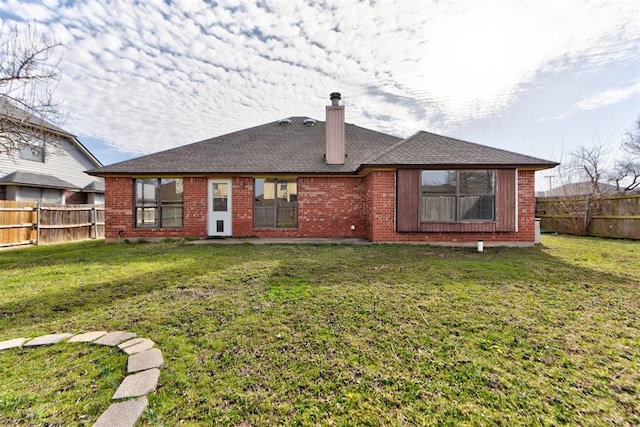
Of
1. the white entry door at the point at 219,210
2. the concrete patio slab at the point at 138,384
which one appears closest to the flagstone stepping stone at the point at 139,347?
the concrete patio slab at the point at 138,384

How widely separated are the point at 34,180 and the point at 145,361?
17.2 m

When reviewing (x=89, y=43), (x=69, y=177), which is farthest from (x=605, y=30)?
(x=69, y=177)

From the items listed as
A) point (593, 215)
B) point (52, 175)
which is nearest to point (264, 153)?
point (52, 175)

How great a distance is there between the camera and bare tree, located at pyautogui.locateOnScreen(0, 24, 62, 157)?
688 centimetres

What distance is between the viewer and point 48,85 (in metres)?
7.29

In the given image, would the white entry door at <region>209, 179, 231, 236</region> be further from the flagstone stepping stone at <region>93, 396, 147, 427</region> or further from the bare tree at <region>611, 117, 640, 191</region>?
the bare tree at <region>611, 117, 640, 191</region>

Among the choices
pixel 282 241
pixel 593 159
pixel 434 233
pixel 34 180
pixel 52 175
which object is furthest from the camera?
pixel 593 159

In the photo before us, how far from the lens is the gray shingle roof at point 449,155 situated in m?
8.40

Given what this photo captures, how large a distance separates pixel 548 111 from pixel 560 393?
17.2 metres

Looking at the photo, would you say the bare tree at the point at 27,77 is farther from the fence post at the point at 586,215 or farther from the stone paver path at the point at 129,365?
the fence post at the point at 586,215

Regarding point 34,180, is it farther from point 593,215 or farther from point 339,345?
point 593,215

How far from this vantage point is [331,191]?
1027cm

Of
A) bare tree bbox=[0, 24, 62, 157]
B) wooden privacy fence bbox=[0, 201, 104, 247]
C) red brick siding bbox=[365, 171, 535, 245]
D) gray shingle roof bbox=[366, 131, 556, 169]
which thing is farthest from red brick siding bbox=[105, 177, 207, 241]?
gray shingle roof bbox=[366, 131, 556, 169]

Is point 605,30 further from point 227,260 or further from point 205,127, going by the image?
point 205,127
